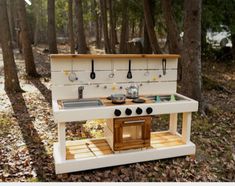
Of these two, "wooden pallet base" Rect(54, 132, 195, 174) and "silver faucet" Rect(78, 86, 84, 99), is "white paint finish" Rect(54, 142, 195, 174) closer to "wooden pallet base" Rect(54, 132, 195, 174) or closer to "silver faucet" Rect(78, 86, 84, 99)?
"wooden pallet base" Rect(54, 132, 195, 174)

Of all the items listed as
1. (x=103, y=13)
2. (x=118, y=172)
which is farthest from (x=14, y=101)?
(x=103, y=13)

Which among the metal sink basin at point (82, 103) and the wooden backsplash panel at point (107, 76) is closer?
the metal sink basin at point (82, 103)

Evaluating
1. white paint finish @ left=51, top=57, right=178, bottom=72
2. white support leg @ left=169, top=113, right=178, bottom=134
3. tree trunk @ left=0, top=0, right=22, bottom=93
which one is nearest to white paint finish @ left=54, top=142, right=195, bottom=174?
white support leg @ left=169, top=113, right=178, bottom=134

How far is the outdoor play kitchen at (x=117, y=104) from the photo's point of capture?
339cm

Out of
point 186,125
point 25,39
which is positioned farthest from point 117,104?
point 25,39

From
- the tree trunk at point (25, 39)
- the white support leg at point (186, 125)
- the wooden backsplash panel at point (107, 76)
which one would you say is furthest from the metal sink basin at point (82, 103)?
the tree trunk at point (25, 39)

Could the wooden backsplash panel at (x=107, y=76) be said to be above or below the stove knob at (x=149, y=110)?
above

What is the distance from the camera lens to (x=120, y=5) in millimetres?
13031

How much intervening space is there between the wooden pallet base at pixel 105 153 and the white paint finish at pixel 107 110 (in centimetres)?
58

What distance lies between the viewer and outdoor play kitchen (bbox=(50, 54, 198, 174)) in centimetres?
339

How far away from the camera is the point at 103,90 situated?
394 cm

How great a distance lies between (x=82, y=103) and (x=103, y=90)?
42 cm

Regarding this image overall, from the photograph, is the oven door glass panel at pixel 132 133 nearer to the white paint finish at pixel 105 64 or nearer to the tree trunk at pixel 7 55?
the white paint finish at pixel 105 64

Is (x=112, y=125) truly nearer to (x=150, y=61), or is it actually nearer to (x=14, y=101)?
(x=150, y=61)
